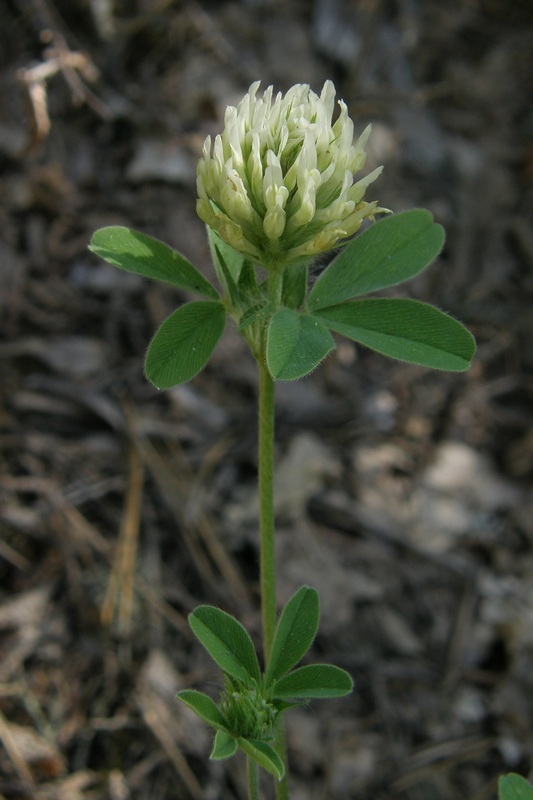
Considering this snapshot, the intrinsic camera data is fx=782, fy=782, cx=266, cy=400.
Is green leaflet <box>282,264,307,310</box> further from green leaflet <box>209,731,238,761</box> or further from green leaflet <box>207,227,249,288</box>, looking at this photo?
green leaflet <box>209,731,238,761</box>

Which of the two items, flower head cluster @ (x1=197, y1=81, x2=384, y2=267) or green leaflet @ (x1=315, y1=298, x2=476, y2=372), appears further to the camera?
green leaflet @ (x1=315, y1=298, x2=476, y2=372)

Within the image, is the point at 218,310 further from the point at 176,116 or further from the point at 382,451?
the point at 176,116

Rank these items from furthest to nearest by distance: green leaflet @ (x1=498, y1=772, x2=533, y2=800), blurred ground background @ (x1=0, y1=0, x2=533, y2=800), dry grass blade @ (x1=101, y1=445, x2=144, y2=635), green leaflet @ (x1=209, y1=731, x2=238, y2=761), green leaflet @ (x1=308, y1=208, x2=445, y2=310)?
dry grass blade @ (x1=101, y1=445, x2=144, y2=635), blurred ground background @ (x1=0, y1=0, x2=533, y2=800), green leaflet @ (x1=308, y1=208, x2=445, y2=310), green leaflet @ (x1=498, y1=772, x2=533, y2=800), green leaflet @ (x1=209, y1=731, x2=238, y2=761)

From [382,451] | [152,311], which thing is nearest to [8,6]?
[152,311]

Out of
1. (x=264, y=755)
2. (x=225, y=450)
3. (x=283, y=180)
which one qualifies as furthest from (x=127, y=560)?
(x=283, y=180)

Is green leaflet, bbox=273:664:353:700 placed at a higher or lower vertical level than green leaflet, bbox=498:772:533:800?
higher

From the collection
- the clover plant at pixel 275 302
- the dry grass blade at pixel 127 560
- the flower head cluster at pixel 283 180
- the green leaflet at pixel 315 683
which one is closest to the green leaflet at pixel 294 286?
the clover plant at pixel 275 302

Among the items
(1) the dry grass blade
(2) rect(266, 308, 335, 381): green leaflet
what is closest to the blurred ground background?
(1) the dry grass blade
